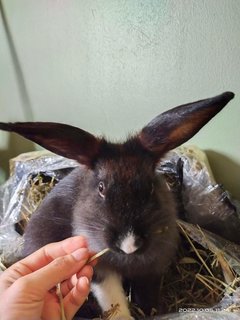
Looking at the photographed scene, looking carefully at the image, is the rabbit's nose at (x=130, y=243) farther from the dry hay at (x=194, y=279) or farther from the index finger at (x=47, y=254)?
the dry hay at (x=194, y=279)

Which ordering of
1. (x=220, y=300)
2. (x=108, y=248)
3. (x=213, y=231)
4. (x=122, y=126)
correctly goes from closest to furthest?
(x=108, y=248) < (x=220, y=300) < (x=213, y=231) < (x=122, y=126)

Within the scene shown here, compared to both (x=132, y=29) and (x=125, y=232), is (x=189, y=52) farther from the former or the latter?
(x=125, y=232)

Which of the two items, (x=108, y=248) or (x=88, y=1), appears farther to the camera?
(x=88, y=1)

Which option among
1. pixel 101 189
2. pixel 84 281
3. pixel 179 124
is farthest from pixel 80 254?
pixel 179 124

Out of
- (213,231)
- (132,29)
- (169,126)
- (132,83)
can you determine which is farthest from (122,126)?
(169,126)

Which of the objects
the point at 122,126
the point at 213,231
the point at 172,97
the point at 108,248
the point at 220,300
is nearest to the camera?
the point at 108,248

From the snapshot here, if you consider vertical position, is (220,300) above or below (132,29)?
below
